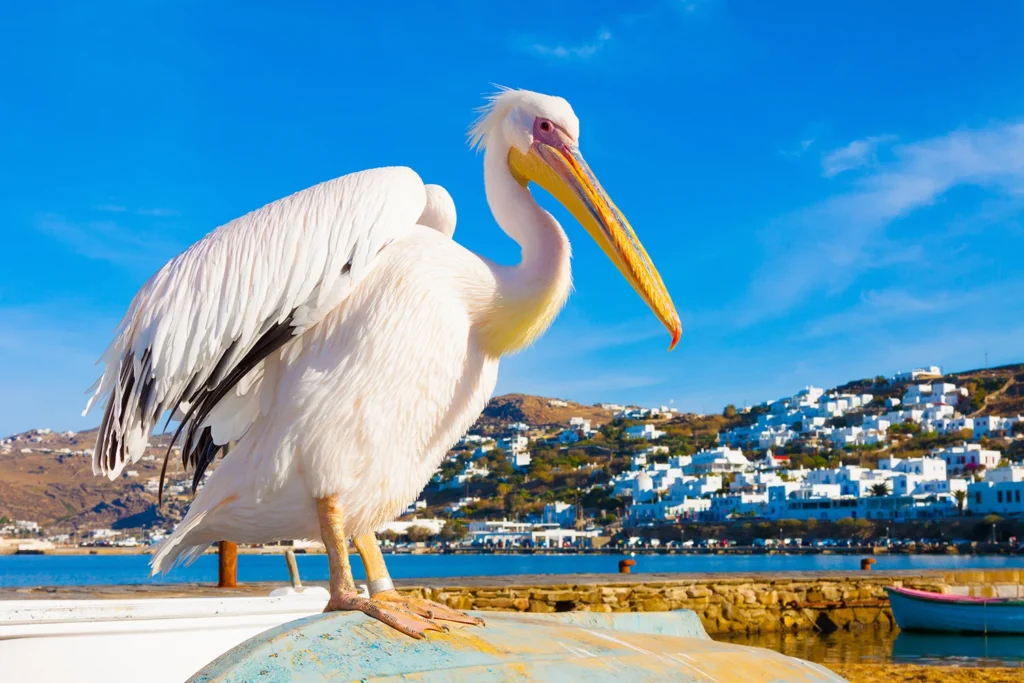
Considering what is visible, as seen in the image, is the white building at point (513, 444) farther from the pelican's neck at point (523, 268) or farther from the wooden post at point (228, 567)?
the pelican's neck at point (523, 268)

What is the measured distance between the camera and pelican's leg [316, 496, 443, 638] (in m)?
2.69

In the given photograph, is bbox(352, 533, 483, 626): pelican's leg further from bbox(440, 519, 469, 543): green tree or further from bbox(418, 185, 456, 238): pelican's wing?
bbox(440, 519, 469, 543): green tree

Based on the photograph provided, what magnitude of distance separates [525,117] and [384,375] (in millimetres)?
1127

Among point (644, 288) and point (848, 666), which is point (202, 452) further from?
point (848, 666)

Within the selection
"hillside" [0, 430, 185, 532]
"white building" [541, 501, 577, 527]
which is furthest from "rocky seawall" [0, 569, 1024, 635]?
"white building" [541, 501, 577, 527]

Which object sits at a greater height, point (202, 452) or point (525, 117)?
point (525, 117)

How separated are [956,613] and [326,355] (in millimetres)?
14872

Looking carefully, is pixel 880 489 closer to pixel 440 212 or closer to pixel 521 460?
pixel 521 460

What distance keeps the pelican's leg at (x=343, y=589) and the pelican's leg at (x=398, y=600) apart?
1.9 inches

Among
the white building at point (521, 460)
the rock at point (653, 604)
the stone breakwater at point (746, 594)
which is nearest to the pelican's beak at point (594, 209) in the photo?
the stone breakwater at point (746, 594)

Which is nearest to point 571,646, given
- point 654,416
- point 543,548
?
point 543,548

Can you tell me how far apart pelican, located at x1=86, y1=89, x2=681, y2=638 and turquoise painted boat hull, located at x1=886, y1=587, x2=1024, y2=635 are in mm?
14087

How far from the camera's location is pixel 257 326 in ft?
9.88

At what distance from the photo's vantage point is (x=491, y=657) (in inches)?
102
